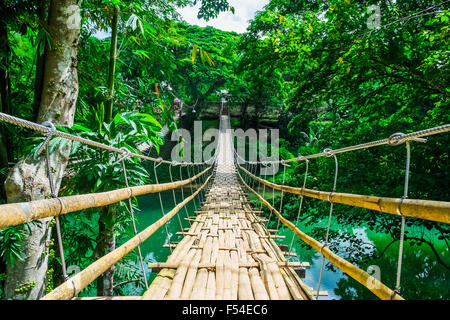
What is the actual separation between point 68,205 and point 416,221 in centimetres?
390

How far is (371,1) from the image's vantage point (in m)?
2.83

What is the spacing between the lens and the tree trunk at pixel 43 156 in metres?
1.22

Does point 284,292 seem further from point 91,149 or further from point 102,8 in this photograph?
point 102,8

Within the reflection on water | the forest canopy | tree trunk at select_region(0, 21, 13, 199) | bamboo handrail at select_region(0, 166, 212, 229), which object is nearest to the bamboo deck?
bamboo handrail at select_region(0, 166, 212, 229)

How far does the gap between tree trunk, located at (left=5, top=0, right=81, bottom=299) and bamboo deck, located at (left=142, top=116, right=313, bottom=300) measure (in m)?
0.57

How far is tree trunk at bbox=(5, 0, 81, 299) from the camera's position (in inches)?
47.9

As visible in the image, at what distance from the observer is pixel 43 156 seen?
1.29 metres

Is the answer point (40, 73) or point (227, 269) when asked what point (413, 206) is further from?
point (40, 73)

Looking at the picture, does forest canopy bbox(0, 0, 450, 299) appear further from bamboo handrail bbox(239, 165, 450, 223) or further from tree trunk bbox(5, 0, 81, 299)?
bamboo handrail bbox(239, 165, 450, 223)

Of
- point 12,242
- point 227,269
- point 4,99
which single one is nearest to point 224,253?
point 227,269

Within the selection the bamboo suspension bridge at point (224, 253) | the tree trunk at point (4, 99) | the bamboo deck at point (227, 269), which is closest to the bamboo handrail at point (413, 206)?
the bamboo suspension bridge at point (224, 253)

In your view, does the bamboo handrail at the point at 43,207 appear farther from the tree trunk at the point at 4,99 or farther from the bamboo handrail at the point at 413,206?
the tree trunk at the point at 4,99

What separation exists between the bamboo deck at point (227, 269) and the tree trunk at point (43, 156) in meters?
0.57
